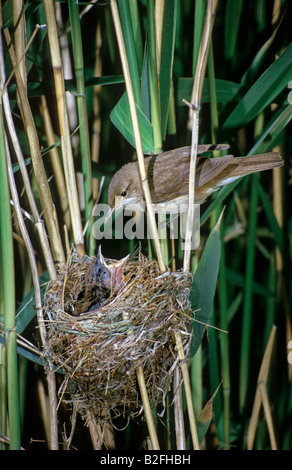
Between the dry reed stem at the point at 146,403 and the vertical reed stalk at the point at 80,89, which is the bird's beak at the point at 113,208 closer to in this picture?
the vertical reed stalk at the point at 80,89

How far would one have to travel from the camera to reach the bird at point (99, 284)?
135cm

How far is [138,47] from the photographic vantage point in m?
1.29

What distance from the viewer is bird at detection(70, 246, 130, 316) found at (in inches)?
53.0

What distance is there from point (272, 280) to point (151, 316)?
72cm

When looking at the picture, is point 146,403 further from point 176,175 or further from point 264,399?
point 176,175

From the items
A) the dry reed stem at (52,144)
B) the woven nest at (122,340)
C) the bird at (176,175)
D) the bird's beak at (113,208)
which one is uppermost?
the dry reed stem at (52,144)

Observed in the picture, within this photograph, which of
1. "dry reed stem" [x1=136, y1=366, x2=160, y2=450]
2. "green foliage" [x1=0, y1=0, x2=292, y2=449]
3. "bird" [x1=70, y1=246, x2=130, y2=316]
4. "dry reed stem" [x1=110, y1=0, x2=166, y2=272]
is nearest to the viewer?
"dry reed stem" [x1=110, y1=0, x2=166, y2=272]

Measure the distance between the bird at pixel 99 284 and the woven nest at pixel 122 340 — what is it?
0.29 ft

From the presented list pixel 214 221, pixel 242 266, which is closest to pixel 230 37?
pixel 214 221

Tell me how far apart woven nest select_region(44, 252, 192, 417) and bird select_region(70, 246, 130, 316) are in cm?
9

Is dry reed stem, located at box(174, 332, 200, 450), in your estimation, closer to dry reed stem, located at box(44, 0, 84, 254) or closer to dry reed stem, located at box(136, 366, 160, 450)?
dry reed stem, located at box(136, 366, 160, 450)

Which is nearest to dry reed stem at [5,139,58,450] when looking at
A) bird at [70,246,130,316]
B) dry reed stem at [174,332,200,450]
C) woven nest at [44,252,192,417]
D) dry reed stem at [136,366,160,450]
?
woven nest at [44,252,192,417]

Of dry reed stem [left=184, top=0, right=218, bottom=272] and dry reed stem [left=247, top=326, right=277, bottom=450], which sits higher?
dry reed stem [left=184, top=0, right=218, bottom=272]

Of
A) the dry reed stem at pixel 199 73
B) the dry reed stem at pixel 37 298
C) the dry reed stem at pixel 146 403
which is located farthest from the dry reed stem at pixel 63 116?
the dry reed stem at pixel 146 403
